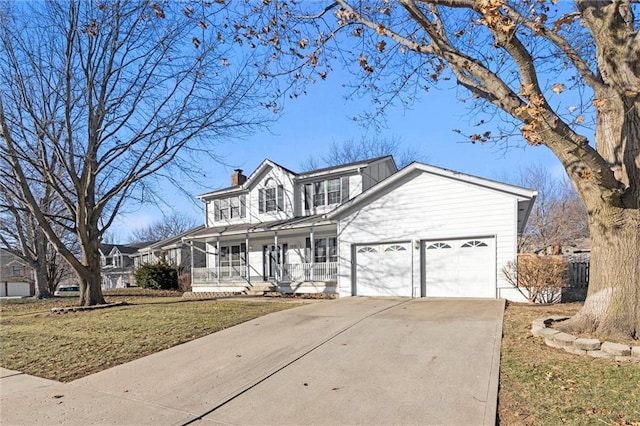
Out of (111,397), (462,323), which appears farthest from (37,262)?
(462,323)

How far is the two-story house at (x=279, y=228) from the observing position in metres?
18.7

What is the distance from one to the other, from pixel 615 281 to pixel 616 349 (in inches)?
54.4

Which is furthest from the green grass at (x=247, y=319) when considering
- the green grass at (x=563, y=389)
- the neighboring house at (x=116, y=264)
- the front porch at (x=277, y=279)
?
the neighboring house at (x=116, y=264)

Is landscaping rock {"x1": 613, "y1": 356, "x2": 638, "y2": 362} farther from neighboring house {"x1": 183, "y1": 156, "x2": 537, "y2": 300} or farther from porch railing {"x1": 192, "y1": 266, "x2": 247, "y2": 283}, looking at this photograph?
porch railing {"x1": 192, "y1": 266, "x2": 247, "y2": 283}

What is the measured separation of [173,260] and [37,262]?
10789mm

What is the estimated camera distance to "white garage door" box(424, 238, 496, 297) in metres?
13.0

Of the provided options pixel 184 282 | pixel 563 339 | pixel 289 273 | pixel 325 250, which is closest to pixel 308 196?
pixel 325 250

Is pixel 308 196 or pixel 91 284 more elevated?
pixel 308 196

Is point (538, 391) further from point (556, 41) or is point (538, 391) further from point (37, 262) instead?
point (37, 262)

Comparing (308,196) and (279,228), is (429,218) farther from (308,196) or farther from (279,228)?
(308,196)

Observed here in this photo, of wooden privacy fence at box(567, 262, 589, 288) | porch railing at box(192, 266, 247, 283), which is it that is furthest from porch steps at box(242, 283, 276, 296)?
wooden privacy fence at box(567, 262, 589, 288)

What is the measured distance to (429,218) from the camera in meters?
14.2

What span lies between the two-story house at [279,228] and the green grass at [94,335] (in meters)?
7.27

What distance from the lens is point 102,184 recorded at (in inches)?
638
